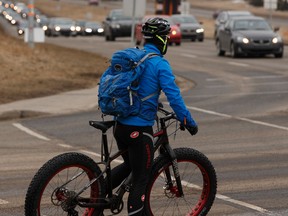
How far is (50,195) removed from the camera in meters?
8.22

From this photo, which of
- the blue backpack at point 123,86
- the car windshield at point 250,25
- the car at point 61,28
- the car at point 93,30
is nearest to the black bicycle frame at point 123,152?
the blue backpack at point 123,86

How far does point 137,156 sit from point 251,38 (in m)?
30.4

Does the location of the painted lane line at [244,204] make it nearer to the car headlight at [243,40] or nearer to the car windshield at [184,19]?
the car headlight at [243,40]

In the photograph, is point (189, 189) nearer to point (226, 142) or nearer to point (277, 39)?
point (226, 142)

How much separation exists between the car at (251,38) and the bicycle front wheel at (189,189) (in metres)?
29.6

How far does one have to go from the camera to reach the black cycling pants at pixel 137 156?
27.5 feet

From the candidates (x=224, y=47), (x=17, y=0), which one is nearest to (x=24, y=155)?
→ (x=224, y=47)

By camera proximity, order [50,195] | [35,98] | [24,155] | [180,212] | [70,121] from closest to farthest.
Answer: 1. [50,195]
2. [180,212]
3. [24,155]
4. [70,121]
5. [35,98]

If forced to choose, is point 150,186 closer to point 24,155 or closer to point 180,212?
point 180,212

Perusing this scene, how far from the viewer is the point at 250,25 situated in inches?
1578

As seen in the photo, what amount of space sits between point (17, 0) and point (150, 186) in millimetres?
153824

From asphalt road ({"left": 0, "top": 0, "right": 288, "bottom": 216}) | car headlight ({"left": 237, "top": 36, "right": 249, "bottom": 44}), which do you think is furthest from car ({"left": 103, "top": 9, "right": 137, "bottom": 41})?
asphalt road ({"left": 0, "top": 0, "right": 288, "bottom": 216})

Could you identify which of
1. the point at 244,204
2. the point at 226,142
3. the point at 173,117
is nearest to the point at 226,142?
the point at 226,142

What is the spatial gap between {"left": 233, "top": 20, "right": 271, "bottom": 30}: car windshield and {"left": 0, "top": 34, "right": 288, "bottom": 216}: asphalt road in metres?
8.90
